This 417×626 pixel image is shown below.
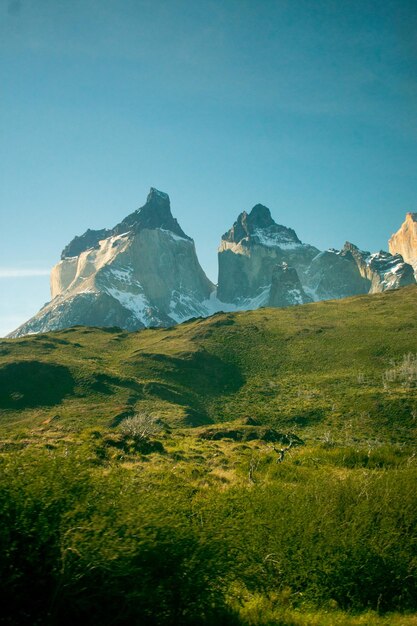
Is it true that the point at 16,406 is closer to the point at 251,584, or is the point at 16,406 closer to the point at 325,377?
the point at 325,377

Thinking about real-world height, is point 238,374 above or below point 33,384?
below

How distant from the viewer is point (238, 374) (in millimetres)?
117312

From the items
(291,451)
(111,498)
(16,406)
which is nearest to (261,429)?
A: (291,451)

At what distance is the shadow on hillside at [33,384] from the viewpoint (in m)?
96.8

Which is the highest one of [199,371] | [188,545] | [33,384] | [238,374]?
[33,384]

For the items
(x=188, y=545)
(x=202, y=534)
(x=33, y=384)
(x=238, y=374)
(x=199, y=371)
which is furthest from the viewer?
(x=199, y=371)

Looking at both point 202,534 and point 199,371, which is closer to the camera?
point 202,534

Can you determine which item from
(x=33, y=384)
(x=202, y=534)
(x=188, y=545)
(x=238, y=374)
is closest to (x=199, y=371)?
(x=238, y=374)

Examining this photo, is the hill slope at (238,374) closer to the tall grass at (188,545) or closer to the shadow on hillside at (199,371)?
the shadow on hillside at (199,371)

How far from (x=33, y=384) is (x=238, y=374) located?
149ft

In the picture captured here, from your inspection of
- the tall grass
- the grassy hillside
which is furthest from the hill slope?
the tall grass

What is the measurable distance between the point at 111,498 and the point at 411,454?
1552cm

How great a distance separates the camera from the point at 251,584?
15094 millimetres

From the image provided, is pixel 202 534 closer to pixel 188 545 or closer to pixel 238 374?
pixel 188 545
